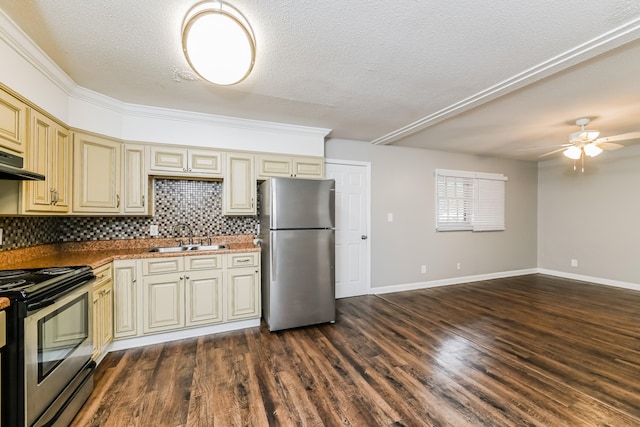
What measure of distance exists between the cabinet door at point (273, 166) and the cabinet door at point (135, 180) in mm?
1222

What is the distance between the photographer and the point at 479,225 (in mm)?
5270

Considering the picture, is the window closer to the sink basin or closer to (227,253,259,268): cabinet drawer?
(227,253,259,268): cabinet drawer

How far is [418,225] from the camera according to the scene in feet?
15.5

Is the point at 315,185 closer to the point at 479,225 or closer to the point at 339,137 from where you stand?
the point at 339,137

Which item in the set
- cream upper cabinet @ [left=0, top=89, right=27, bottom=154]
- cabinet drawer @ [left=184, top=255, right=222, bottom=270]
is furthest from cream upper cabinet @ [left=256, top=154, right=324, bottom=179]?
cream upper cabinet @ [left=0, top=89, right=27, bottom=154]

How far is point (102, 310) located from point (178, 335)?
77 cm

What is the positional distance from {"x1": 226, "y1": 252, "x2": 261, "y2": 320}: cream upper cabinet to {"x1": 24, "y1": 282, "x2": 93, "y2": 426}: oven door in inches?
47.7

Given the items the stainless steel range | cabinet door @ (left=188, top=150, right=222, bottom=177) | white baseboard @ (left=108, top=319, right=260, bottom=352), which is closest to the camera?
the stainless steel range

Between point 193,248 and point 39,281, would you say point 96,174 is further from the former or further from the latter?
point 39,281

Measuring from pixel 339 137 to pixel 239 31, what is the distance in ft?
8.59

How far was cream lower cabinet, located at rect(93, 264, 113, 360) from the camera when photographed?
2.20m

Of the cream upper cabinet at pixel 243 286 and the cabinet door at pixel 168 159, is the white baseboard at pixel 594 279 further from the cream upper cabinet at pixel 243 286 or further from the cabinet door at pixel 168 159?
the cabinet door at pixel 168 159

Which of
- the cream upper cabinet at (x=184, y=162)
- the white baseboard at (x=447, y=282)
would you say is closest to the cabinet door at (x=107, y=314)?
the cream upper cabinet at (x=184, y=162)

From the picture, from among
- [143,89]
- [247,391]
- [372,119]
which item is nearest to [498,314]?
[372,119]
